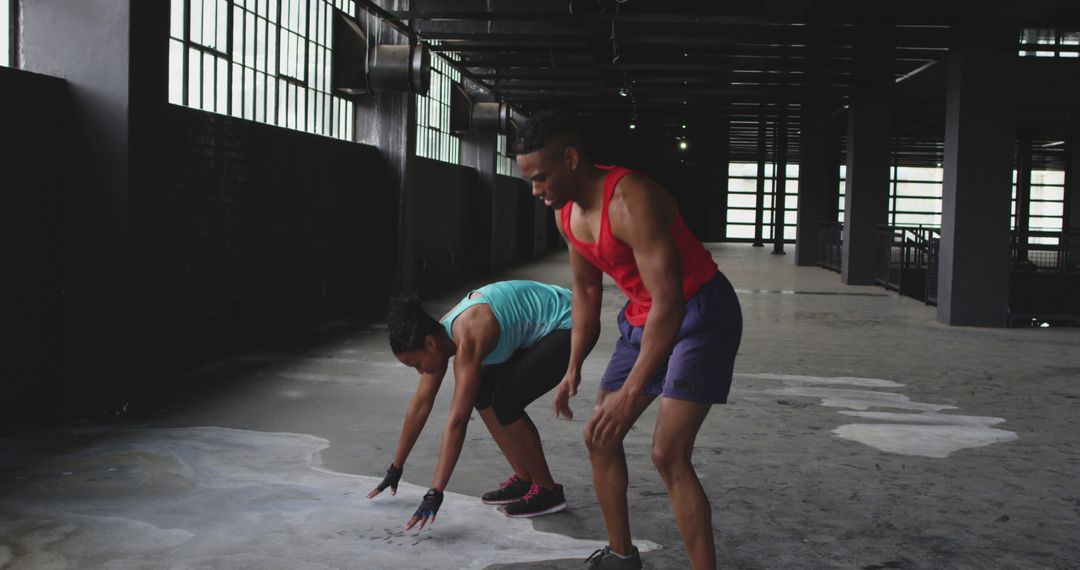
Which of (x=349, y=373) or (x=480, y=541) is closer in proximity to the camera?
(x=480, y=541)

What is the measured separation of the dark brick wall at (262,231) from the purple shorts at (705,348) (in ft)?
14.0

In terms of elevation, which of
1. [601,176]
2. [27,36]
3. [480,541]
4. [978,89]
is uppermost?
[978,89]

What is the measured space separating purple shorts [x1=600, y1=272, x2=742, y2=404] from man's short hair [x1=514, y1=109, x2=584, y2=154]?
0.63 meters

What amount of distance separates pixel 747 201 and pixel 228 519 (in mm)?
36950

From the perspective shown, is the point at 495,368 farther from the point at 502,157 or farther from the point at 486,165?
the point at 502,157

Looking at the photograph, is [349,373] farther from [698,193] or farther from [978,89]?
[698,193]

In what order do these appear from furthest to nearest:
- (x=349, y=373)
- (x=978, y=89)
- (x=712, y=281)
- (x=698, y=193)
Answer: (x=698, y=193) < (x=978, y=89) < (x=349, y=373) < (x=712, y=281)

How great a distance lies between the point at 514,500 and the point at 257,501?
3.69 ft

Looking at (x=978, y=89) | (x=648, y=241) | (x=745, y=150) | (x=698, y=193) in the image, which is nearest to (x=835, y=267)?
(x=978, y=89)

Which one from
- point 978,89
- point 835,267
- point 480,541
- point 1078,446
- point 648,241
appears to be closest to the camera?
point 648,241

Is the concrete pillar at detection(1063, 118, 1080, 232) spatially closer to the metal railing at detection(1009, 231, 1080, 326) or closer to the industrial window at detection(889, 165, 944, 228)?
the metal railing at detection(1009, 231, 1080, 326)

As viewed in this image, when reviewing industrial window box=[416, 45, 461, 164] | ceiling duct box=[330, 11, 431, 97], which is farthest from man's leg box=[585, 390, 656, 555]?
industrial window box=[416, 45, 461, 164]

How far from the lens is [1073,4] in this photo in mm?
11672

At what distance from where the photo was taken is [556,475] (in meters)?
5.25
